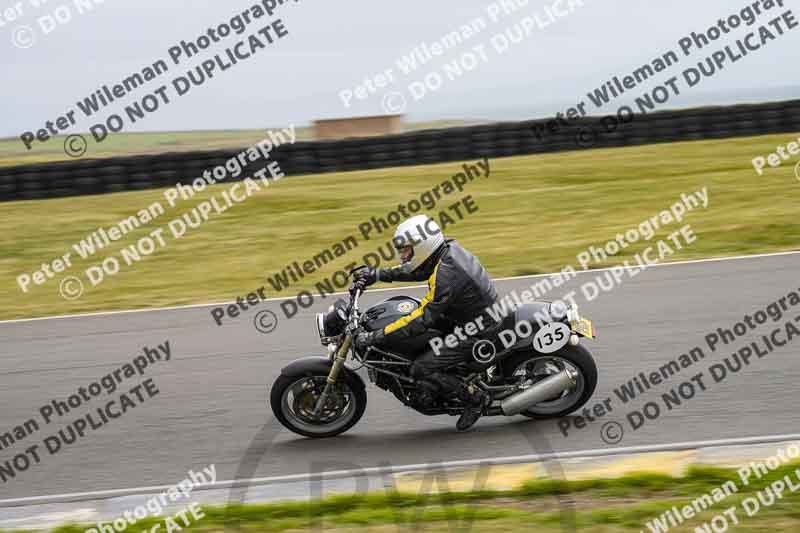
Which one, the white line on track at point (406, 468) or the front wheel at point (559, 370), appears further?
the front wheel at point (559, 370)

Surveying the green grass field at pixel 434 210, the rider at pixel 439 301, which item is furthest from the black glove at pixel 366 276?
the green grass field at pixel 434 210

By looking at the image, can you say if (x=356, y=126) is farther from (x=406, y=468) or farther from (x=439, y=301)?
(x=406, y=468)

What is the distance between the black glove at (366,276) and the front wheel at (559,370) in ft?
3.78

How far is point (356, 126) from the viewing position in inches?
935

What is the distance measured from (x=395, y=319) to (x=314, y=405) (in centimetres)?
93

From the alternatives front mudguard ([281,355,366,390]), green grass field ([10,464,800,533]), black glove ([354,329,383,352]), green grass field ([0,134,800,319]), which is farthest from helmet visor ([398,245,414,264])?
green grass field ([0,134,800,319])

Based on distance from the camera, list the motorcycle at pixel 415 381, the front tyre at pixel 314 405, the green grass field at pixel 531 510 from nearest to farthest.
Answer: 1. the green grass field at pixel 531 510
2. the motorcycle at pixel 415 381
3. the front tyre at pixel 314 405

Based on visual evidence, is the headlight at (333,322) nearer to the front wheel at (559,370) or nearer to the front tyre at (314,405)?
the front tyre at (314,405)

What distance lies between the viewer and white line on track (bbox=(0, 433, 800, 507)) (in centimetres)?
632

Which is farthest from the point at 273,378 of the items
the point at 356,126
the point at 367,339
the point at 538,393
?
the point at 356,126

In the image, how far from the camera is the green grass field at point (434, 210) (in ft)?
42.7

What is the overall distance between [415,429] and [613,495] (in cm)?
212

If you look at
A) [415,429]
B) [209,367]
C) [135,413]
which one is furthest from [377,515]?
[209,367]

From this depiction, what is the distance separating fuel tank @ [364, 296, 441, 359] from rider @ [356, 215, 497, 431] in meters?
0.05
